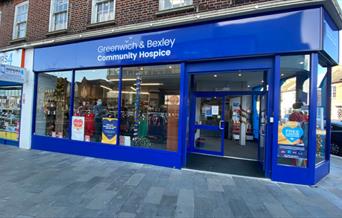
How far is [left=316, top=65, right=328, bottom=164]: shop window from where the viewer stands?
5.94 metres

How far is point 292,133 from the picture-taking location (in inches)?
214

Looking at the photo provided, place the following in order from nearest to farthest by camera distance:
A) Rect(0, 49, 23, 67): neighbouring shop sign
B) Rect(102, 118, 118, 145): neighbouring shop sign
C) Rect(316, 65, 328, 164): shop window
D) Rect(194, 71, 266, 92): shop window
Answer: Rect(316, 65, 328, 164): shop window < Rect(102, 118, 118, 145): neighbouring shop sign < Rect(194, 71, 266, 92): shop window < Rect(0, 49, 23, 67): neighbouring shop sign

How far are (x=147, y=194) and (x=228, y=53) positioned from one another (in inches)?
152

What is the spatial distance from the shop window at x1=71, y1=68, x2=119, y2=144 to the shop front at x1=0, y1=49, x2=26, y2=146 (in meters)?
2.63

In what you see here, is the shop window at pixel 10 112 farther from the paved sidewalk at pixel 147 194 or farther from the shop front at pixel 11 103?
the paved sidewalk at pixel 147 194

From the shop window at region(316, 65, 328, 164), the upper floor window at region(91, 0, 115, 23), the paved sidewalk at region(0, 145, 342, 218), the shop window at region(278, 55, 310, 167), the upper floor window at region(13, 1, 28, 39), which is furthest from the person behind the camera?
the upper floor window at region(13, 1, 28, 39)

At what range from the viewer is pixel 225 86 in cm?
855

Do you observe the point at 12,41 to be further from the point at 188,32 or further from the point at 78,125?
the point at 188,32

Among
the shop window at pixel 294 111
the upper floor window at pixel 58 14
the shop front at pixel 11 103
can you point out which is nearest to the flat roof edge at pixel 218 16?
the upper floor window at pixel 58 14

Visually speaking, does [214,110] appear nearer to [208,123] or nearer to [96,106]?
[208,123]

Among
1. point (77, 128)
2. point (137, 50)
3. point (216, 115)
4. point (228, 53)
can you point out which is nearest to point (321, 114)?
point (228, 53)

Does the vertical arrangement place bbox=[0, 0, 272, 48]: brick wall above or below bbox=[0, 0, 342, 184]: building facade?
above

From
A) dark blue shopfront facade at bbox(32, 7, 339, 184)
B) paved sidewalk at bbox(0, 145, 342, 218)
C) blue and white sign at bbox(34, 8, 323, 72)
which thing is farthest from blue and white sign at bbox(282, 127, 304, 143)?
blue and white sign at bbox(34, 8, 323, 72)

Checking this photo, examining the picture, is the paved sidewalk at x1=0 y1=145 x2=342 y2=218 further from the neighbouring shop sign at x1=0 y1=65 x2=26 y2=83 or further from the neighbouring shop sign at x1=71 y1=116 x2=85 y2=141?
the neighbouring shop sign at x1=0 y1=65 x2=26 y2=83
